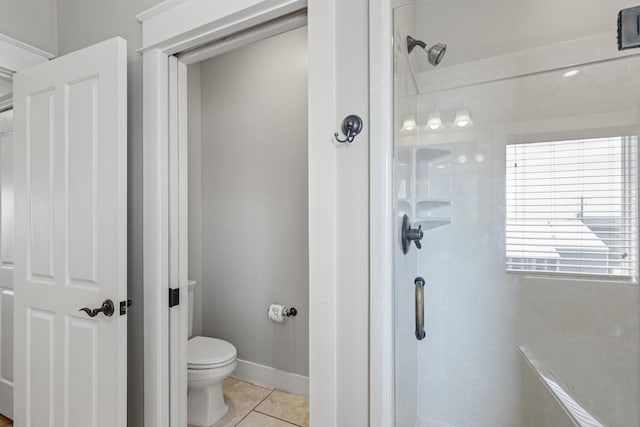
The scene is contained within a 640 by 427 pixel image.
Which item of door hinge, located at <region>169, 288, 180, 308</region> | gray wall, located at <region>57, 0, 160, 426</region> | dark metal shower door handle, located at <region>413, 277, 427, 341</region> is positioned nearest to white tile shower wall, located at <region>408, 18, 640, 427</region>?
dark metal shower door handle, located at <region>413, 277, 427, 341</region>

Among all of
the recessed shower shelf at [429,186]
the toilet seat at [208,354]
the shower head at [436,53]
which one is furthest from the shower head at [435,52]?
the toilet seat at [208,354]

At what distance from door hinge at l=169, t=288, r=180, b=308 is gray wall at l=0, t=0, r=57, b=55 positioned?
61.2 inches

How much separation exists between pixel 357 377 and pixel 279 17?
4.11ft

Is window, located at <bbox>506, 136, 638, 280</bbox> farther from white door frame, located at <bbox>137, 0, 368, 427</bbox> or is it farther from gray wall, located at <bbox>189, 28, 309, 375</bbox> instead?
gray wall, located at <bbox>189, 28, 309, 375</bbox>

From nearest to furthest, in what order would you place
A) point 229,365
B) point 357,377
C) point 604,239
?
point 357,377 < point 604,239 < point 229,365

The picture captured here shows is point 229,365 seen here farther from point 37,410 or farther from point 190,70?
point 190,70

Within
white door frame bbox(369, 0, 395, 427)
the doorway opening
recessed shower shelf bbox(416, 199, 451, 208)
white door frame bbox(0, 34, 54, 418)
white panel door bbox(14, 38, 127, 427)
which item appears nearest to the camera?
white door frame bbox(369, 0, 395, 427)

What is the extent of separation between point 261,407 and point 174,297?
1.22 metres

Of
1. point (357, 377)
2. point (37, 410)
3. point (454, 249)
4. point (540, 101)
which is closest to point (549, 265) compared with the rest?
point (454, 249)

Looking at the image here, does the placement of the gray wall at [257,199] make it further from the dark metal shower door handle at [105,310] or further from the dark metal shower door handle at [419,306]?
the dark metal shower door handle at [105,310]

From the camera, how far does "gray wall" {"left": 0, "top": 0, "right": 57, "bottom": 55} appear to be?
1.63 meters

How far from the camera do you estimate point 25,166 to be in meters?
1.59

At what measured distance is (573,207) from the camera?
1.34 m

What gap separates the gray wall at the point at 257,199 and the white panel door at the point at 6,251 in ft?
3.84
